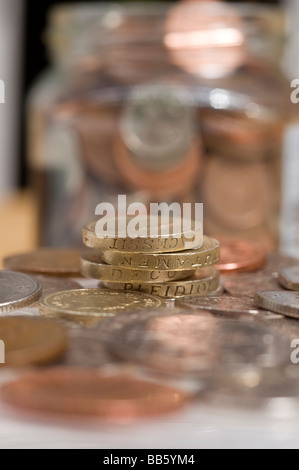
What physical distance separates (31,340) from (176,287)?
15 centimetres

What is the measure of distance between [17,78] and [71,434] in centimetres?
151

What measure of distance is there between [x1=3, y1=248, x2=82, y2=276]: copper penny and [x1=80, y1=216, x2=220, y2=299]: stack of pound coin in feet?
0.29

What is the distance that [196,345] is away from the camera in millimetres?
454

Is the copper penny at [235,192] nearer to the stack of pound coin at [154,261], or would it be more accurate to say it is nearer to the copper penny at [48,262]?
the copper penny at [48,262]

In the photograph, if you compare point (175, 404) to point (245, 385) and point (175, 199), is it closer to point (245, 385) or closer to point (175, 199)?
point (245, 385)

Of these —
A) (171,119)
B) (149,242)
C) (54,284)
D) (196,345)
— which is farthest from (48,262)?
(171,119)

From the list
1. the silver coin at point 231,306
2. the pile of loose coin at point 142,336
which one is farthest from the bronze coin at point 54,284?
the silver coin at point 231,306

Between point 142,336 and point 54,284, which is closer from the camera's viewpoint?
point 142,336

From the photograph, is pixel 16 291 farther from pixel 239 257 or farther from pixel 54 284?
pixel 239 257

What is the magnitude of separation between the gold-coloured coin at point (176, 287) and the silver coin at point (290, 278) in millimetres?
65

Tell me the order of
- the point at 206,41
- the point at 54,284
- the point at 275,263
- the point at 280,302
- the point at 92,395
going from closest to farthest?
the point at 92,395 < the point at 280,302 < the point at 54,284 < the point at 275,263 < the point at 206,41

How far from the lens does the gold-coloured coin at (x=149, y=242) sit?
1.86 ft

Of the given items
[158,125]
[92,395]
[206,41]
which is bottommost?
[92,395]

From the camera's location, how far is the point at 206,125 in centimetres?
116
